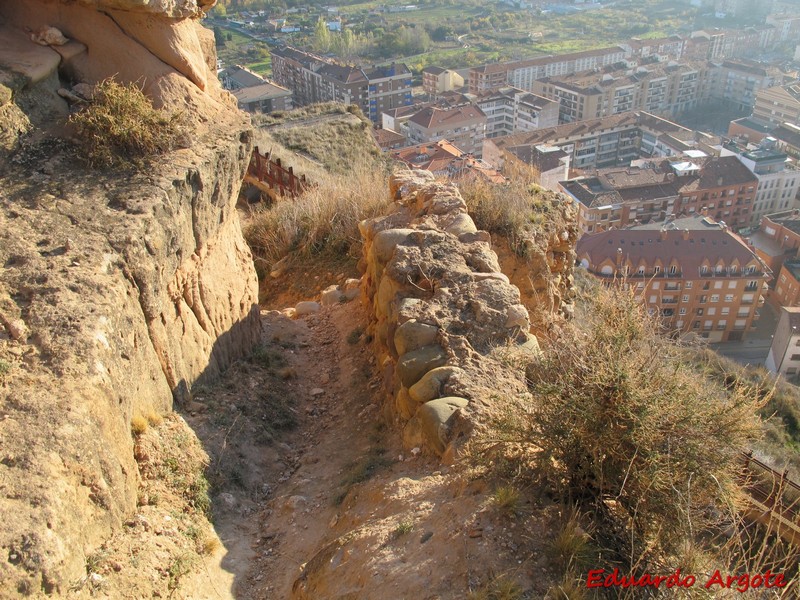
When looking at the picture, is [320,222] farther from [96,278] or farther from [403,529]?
[403,529]

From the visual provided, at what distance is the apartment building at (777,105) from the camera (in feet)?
226

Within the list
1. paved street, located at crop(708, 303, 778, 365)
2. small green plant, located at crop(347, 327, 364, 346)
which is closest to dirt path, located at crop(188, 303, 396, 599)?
small green plant, located at crop(347, 327, 364, 346)

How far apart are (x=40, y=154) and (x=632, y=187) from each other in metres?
45.6

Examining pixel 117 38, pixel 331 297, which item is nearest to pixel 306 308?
pixel 331 297

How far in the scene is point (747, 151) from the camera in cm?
5453

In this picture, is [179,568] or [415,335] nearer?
[179,568]

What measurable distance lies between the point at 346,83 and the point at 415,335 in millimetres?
66451

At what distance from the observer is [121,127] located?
7.13m

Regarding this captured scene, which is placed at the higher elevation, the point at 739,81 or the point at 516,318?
the point at 516,318

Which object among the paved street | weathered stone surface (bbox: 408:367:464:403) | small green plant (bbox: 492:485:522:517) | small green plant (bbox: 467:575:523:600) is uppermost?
small green plant (bbox: 492:485:522:517)

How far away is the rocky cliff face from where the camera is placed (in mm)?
4672

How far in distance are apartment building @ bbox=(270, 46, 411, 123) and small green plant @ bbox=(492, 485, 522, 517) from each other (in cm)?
6710

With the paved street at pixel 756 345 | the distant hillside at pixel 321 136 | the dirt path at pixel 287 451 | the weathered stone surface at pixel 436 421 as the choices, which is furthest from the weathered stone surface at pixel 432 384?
the paved street at pixel 756 345

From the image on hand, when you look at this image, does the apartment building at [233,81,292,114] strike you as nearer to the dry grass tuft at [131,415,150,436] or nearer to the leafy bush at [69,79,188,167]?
the leafy bush at [69,79,188,167]
